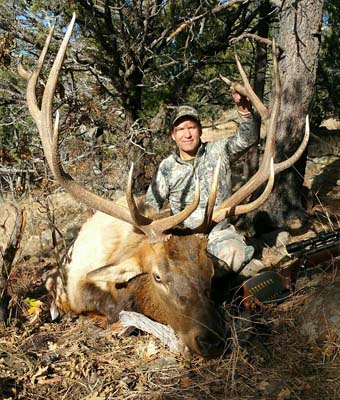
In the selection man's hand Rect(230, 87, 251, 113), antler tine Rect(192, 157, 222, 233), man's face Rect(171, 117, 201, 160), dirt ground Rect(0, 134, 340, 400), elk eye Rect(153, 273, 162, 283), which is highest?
man's hand Rect(230, 87, 251, 113)

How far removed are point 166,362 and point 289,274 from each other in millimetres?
1478

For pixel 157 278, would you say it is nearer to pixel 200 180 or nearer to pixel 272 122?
pixel 200 180

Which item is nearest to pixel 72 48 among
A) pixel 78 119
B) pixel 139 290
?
pixel 78 119

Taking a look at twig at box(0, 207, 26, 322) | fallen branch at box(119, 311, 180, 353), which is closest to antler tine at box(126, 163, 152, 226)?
fallen branch at box(119, 311, 180, 353)

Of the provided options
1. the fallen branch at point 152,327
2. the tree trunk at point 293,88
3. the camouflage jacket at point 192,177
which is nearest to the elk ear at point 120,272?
the fallen branch at point 152,327

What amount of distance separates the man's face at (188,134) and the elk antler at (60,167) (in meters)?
1.35

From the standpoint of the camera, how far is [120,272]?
148 inches

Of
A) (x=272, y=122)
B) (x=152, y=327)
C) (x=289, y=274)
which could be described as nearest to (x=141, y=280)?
(x=152, y=327)

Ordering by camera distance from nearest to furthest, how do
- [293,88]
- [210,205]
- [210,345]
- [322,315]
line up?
[210,345] < [322,315] < [210,205] < [293,88]

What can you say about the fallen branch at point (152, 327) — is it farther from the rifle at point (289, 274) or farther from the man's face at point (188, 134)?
the man's face at point (188, 134)

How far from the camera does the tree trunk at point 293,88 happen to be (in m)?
5.60

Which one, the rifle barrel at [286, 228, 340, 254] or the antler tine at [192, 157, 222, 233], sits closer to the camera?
the antler tine at [192, 157, 222, 233]

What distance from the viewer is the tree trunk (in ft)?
18.4

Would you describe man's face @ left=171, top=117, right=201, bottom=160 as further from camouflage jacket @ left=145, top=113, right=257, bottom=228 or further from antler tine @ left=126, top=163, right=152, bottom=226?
antler tine @ left=126, top=163, right=152, bottom=226
